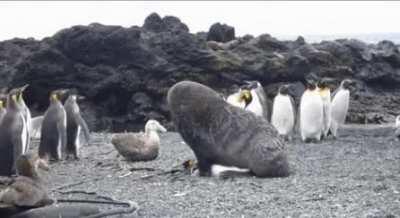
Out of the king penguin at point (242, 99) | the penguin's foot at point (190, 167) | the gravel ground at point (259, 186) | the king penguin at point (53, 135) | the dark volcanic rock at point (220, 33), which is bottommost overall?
the gravel ground at point (259, 186)

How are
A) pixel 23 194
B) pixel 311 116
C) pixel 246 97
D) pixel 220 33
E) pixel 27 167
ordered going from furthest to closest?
pixel 220 33
pixel 246 97
pixel 311 116
pixel 27 167
pixel 23 194

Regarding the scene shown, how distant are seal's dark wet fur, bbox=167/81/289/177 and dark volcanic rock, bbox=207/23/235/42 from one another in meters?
18.7

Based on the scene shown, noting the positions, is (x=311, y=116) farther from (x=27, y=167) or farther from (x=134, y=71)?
(x=27, y=167)

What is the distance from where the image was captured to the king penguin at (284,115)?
1542cm

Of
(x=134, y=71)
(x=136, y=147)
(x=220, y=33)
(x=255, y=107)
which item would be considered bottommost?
(x=136, y=147)

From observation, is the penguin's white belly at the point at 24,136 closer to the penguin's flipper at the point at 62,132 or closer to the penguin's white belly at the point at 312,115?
the penguin's flipper at the point at 62,132

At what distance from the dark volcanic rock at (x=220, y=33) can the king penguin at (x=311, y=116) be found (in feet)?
44.7

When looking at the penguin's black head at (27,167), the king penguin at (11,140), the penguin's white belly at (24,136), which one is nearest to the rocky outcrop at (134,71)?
the penguin's white belly at (24,136)

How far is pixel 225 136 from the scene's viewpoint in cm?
991

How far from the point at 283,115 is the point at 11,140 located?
640 centimetres

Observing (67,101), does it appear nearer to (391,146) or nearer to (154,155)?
(154,155)

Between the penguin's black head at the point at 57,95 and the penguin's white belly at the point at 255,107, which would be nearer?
the penguin's black head at the point at 57,95

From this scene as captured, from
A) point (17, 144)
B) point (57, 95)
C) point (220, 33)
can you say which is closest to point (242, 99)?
point (57, 95)

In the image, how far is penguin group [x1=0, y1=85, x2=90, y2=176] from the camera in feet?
34.9
